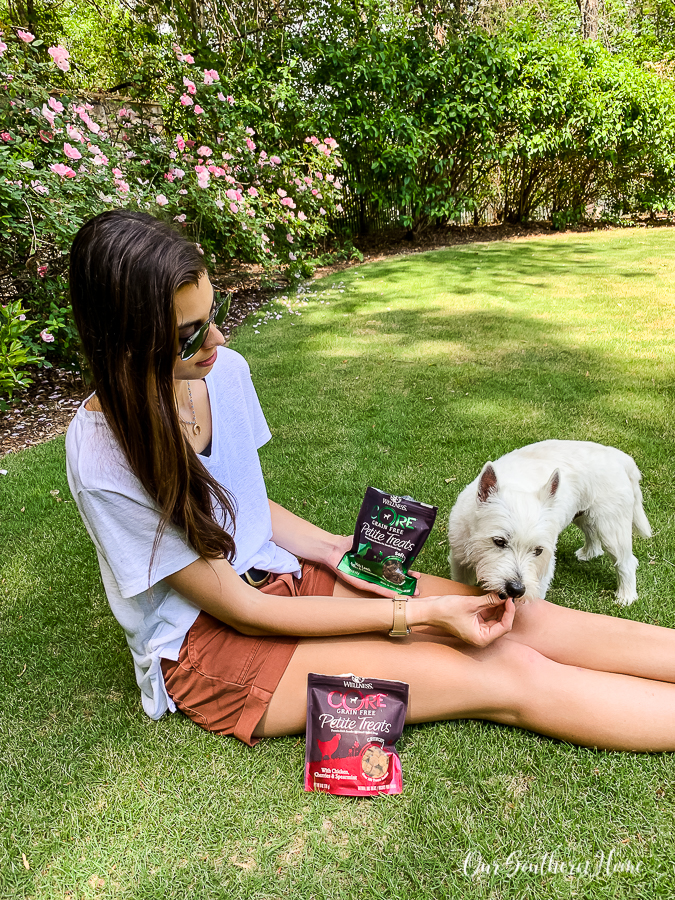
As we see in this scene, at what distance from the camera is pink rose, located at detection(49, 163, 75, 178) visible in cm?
480

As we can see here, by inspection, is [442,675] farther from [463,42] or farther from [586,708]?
[463,42]

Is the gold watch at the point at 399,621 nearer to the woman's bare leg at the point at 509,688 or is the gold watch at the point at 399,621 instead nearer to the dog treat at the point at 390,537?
the woman's bare leg at the point at 509,688

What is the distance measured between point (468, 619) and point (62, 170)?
5.02 metres

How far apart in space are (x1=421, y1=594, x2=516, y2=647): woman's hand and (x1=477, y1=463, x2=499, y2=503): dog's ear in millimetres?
489

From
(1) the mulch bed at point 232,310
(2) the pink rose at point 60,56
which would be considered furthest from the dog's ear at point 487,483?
Answer: (2) the pink rose at point 60,56

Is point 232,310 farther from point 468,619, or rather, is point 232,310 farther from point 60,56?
point 468,619

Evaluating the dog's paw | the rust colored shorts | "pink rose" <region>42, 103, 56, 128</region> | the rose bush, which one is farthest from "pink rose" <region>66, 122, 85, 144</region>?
the dog's paw

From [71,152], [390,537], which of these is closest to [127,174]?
[71,152]

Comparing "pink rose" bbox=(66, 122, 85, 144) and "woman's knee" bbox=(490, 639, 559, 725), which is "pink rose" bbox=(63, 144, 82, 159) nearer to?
"pink rose" bbox=(66, 122, 85, 144)

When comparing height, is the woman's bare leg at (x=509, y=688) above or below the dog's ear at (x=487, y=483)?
below

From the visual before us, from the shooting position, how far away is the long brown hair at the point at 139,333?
155 cm

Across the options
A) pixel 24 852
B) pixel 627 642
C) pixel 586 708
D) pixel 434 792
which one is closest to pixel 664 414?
pixel 627 642

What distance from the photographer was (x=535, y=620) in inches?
86.0

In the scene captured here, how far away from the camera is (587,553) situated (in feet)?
10.4
